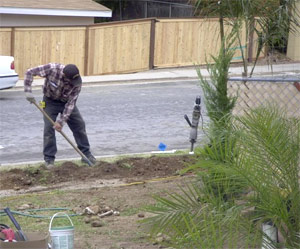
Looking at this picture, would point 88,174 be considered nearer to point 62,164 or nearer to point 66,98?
point 62,164

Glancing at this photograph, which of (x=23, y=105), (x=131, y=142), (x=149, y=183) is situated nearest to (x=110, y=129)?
(x=131, y=142)

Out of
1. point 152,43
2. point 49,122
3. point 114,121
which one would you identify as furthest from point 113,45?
point 49,122

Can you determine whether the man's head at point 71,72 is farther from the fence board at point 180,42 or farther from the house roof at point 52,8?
the fence board at point 180,42

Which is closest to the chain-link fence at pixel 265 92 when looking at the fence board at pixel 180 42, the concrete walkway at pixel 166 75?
the concrete walkway at pixel 166 75

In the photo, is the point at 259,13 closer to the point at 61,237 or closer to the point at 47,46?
the point at 61,237

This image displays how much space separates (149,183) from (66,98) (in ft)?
5.86

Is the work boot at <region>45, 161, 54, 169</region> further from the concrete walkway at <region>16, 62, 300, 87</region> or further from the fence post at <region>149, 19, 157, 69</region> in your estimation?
the fence post at <region>149, 19, 157, 69</region>

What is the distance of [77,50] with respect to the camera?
2153cm

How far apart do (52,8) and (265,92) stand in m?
17.0

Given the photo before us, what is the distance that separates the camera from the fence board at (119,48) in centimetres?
2183

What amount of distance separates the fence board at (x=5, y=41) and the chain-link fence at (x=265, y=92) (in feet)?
47.5

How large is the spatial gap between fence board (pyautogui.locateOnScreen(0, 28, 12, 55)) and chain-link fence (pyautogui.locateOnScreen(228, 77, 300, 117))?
14.5m

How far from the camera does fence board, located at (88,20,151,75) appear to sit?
859 inches

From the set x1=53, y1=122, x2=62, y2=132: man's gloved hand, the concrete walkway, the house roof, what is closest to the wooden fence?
the concrete walkway
